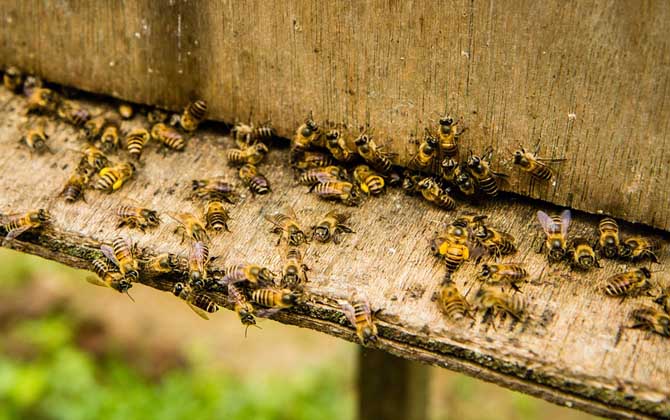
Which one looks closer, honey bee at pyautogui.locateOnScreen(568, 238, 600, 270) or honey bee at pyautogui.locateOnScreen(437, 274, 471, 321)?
honey bee at pyautogui.locateOnScreen(437, 274, 471, 321)

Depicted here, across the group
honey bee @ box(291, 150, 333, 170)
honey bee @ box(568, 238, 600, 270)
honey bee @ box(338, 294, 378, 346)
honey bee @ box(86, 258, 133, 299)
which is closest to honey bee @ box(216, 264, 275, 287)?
honey bee @ box(338, 294, 378, 346)

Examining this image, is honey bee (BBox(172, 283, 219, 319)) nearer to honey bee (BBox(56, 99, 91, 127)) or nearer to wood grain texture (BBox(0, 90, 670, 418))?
wood grain texture (BBox(0, 90, 670, 418))

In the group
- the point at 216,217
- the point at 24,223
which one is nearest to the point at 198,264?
the point at 216,217

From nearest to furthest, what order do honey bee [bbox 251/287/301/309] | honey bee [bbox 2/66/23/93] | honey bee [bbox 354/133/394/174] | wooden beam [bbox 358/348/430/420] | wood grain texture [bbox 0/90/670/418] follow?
wood grain texture [bbox 0/90/670/418] < honey bee [bbox 251/287/301/309] < honey bee [bbox 354/133/394/174] < honey bee [bbox 2/66/23/93] < wooden beam [bbox 358/348/430/420]

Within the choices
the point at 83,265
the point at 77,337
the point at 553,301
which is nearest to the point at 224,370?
the point at 77,337

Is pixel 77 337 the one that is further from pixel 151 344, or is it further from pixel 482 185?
pixel 482 185

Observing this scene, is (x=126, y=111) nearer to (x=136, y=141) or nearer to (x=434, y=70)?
(x=136, y=141)

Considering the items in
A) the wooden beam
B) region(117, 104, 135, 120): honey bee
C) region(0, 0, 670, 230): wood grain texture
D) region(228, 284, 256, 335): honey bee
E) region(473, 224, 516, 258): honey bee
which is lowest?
the wooden beam
